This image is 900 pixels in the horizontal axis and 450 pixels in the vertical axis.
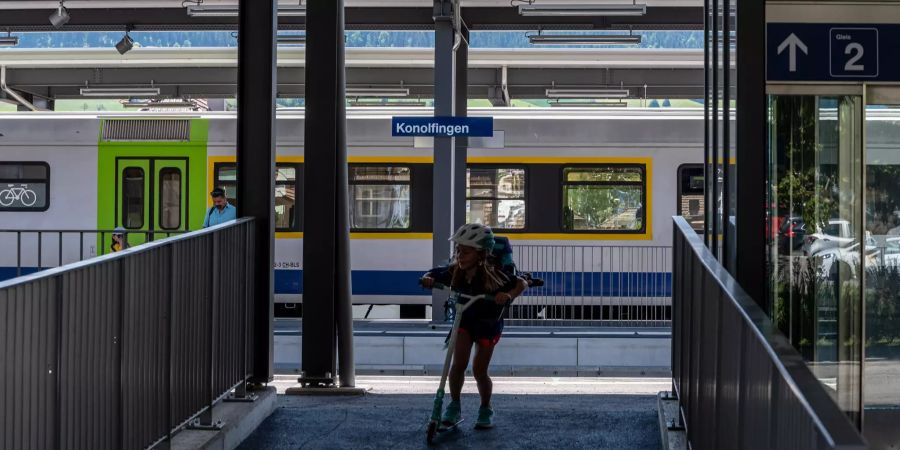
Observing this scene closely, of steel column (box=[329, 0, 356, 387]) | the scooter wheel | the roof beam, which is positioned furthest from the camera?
the roof beam

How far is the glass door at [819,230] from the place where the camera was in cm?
617

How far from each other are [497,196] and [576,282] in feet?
5.96

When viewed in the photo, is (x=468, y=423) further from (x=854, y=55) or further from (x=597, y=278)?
(x=597, y=278)

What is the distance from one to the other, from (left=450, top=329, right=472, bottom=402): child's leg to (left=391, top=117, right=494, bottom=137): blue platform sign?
6.63 metres

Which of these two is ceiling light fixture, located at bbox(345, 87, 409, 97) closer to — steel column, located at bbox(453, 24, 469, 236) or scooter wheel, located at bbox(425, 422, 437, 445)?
steel column, located at bbox(453, 24, 469, 236)

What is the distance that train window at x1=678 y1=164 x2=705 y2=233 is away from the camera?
17.8 metres

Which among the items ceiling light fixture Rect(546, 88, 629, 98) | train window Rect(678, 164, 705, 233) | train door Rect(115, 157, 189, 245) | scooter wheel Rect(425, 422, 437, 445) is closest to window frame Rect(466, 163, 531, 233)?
train window Rect(678, 164, 705, 233)

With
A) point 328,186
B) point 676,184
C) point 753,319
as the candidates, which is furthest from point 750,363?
point 676,184

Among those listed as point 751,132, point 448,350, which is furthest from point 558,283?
point 751,132

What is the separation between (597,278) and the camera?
1769cm

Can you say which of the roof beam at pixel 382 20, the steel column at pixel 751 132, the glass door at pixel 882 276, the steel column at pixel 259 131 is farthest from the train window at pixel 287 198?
the steel column at pixel 751 132

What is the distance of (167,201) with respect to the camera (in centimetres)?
1830

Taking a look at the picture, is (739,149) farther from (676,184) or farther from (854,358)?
(676,184)

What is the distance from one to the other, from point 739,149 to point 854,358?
1497 mm
